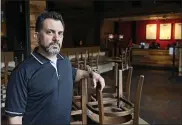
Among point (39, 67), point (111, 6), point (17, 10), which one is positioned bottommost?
point (39, 67)

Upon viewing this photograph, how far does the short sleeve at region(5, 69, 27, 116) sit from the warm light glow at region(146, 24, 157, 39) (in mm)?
12811

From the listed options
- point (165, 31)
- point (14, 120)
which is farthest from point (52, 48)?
point (165, 31)

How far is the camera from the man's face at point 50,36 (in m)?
1.29

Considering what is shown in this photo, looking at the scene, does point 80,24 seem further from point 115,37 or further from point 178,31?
point 178,31

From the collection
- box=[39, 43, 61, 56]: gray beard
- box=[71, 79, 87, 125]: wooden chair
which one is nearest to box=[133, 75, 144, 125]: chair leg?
box=[71, 79, 87, 125]: wooden chair

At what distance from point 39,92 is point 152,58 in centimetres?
Answer: 1064

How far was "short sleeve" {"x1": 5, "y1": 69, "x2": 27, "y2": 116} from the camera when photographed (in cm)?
121

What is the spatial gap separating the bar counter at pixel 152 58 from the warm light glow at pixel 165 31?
2.12 m

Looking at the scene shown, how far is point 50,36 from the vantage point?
129 centimetres

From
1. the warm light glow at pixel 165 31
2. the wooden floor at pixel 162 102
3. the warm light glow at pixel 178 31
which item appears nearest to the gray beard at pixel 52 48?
the wooden floor at pixel 162 102

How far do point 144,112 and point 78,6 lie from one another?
27.7 ft

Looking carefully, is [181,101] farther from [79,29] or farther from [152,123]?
[79,29]

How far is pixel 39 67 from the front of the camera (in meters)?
1.27

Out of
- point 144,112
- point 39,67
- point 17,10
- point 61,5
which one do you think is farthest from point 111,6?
point 39,67
